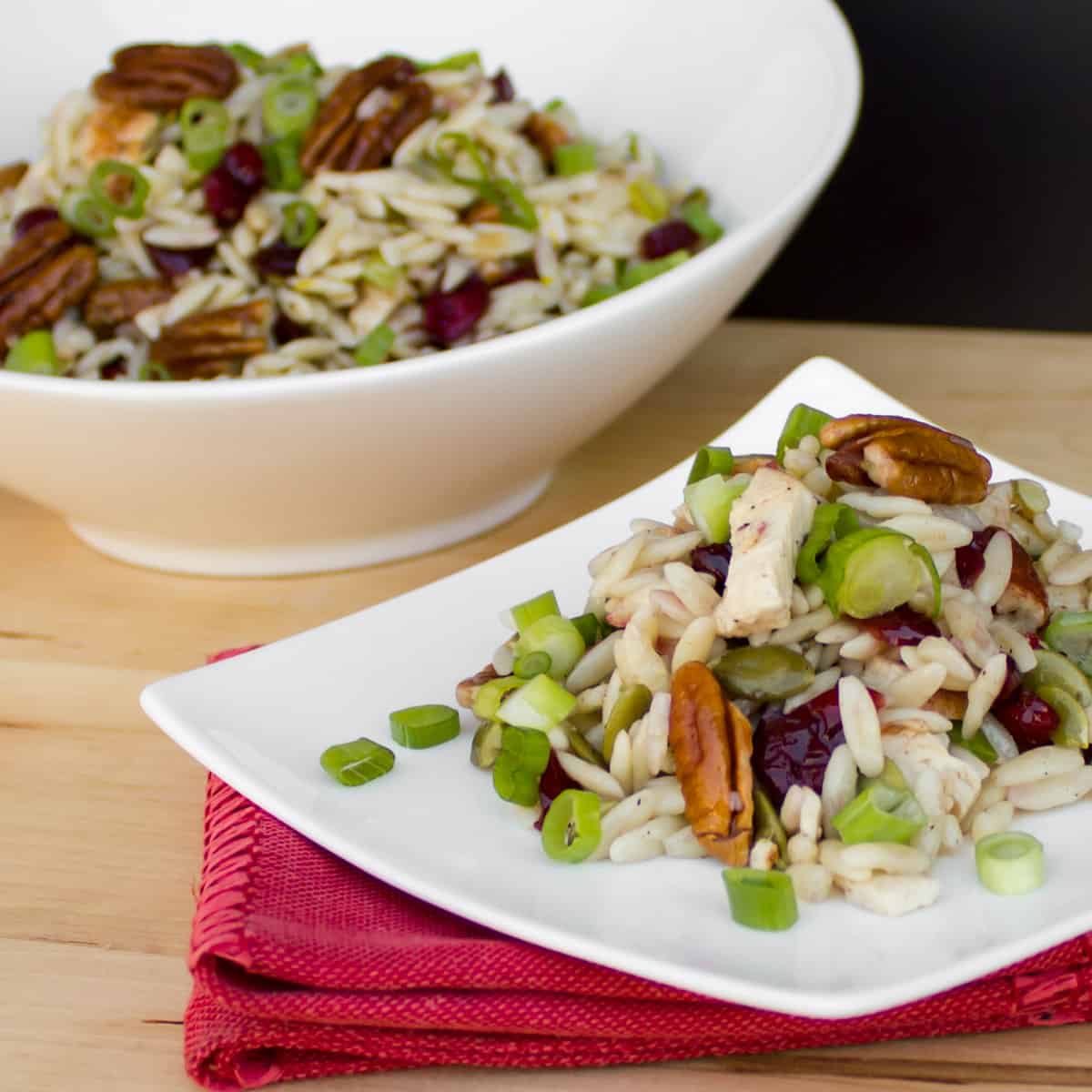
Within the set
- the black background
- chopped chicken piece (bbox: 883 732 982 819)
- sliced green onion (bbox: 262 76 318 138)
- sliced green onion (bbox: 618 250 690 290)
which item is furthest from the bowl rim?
the black background

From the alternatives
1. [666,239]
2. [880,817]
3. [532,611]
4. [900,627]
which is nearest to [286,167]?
[666,239]

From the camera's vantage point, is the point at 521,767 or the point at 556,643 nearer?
the point at 521,767

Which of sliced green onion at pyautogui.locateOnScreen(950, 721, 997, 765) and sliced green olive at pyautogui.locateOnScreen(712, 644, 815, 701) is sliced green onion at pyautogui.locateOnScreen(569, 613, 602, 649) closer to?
sliced green olive at pyautogui.locateOnScreen(712, 644, 815, 701)

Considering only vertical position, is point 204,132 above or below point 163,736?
above

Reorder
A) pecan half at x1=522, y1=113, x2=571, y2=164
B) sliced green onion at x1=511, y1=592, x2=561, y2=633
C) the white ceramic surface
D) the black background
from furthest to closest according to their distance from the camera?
the black background → pecan half at x1=522, y1=113, x2=571, y2=164 → sliced green onion at x1=511, y1=592, x2=561, y2=633 → the white ceramic surface

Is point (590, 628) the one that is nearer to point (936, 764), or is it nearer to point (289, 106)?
point (936, 764)

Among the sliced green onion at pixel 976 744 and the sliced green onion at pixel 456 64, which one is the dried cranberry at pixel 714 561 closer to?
the sliced green onion at pixel 976 744
